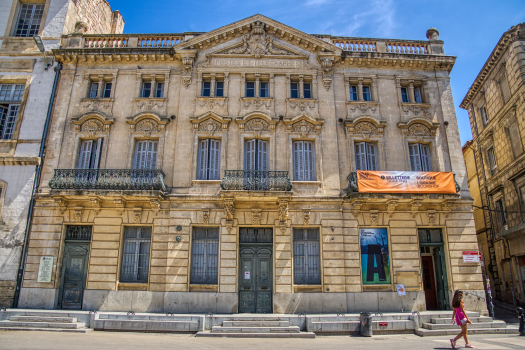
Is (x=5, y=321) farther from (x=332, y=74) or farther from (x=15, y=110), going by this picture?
(x=332, y=74)

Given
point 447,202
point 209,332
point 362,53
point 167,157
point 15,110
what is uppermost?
point 362,53

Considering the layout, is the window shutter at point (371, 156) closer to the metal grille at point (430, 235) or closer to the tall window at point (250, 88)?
the metal grille at point (430, 235)

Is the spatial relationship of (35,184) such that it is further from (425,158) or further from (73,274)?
(425,158)

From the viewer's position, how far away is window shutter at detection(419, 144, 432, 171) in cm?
1711

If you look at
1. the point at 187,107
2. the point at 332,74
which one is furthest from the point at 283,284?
the point at 332,74

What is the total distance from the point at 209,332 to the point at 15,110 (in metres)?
14.8

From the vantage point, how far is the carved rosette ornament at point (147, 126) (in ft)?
55.1

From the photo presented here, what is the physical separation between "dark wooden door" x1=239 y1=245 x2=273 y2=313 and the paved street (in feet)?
10.9

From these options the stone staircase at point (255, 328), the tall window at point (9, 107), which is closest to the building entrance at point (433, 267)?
the stone staircase at point (255, 328)

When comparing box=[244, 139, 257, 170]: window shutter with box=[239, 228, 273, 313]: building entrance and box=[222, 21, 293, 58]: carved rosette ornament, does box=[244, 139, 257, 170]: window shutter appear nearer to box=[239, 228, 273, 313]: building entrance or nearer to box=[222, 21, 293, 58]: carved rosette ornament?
box=[239, 228, 273, 313]: building entrance

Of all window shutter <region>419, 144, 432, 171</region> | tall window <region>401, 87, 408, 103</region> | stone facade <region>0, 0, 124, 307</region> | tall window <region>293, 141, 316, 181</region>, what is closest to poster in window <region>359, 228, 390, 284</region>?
tall window <region>293, 141, 316, 181</region>

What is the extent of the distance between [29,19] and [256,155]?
15.1 metres

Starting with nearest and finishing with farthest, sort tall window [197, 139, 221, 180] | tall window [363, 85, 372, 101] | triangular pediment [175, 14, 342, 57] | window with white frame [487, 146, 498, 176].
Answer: tall window [197, 139, 221, 180], triangular pediment [175, 14, 342, 57], tall window [363, 85, 372, 101], window with white frame [487, 146, 498, 176]

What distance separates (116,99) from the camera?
17.4 m
